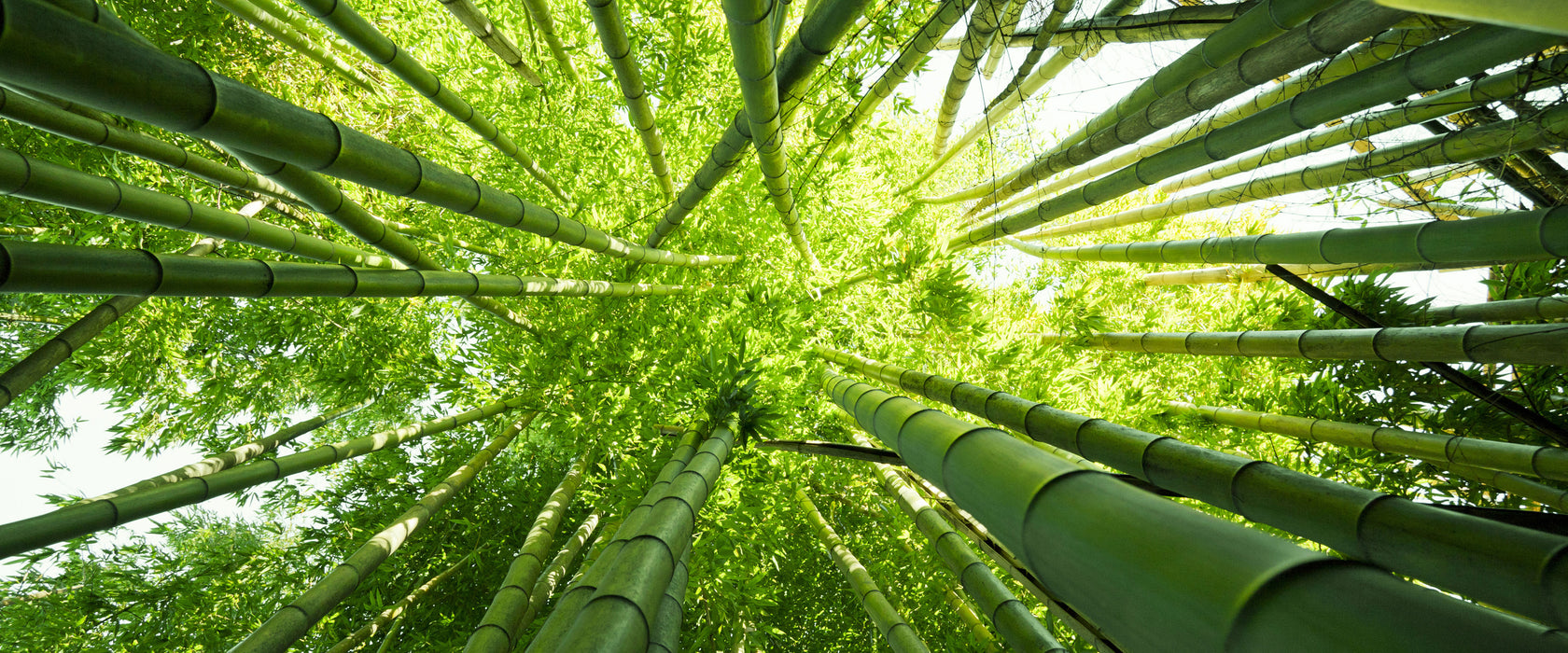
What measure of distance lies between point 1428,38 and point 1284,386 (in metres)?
3.21

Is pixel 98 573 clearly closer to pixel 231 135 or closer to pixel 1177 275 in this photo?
pixel 231 135

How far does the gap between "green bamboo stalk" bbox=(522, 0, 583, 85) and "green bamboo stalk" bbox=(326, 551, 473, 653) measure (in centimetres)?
375

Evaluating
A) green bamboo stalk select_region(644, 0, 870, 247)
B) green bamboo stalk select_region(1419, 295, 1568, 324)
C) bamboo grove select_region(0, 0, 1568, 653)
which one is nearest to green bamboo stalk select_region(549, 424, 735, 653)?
bamboo grove select_region(0, 0, 1568, 653)

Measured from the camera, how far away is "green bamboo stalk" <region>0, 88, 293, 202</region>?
164 centimetres

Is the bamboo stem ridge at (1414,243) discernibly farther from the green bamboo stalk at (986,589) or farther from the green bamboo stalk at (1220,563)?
the green bamboo stalk at (986,589)

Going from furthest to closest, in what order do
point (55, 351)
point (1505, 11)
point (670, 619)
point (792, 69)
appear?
1. point (55, 351)
2. point (792, 69)
3. point (670, 619)
4. point (1505, 11)

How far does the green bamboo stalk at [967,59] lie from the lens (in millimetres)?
Result: 2826

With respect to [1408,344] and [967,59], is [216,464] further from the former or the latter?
[1408,344]

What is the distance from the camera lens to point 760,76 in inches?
79.7

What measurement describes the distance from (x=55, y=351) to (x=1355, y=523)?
527 cm

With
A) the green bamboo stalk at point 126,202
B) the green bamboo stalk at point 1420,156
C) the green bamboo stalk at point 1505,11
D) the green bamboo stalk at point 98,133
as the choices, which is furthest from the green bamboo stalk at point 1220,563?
the green bamboo stalk at point 98,133

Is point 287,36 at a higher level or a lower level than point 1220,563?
higher

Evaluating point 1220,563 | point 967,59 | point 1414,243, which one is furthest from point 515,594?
point 967,59

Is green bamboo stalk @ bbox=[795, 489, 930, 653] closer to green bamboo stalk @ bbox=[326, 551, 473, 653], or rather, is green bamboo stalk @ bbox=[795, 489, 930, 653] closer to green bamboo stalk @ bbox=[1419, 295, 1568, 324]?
green bamboo stalk @ bbox=[326, 551, 473, 653]
